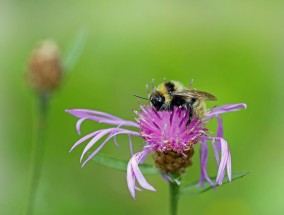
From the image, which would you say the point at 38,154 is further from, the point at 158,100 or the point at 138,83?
the point at 138,83

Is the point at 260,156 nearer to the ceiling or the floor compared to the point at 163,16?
nearer to the floor

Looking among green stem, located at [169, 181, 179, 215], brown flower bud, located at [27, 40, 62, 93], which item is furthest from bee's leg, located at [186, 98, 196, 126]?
brown flower bud, located at [27, 40, 62, 93]

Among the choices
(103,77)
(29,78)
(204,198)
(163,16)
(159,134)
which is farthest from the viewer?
(163,16)

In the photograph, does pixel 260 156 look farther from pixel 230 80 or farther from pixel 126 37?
pixel 126 37

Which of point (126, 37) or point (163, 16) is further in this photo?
point (163, 16)

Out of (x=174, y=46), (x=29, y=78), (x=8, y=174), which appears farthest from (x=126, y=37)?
(x=29, y=78)

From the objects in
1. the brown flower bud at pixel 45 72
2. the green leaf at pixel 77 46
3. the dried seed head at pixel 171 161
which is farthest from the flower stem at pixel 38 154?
the dried seed head at pixel 171 161

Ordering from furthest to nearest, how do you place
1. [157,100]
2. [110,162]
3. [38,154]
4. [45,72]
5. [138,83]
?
1. [138,83]
2. [45,72]
3. [38,154]
4. [157,100]
5. [110,162]

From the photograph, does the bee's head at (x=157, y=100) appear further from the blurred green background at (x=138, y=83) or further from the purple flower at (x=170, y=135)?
the blurred green background at (x=138, y=83)

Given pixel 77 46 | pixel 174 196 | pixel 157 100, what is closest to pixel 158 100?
→ pixel 157 100
